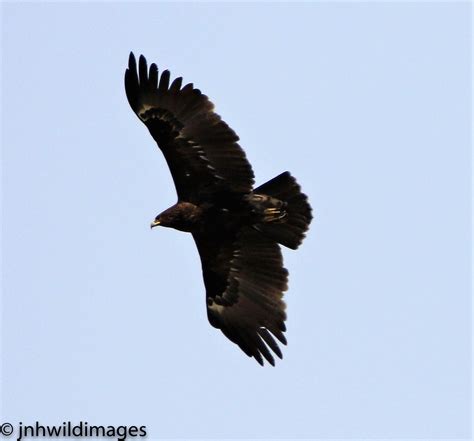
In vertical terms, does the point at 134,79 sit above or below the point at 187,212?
above

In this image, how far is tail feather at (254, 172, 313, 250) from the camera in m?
19.6

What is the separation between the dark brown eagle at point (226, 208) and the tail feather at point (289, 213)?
0.01 m

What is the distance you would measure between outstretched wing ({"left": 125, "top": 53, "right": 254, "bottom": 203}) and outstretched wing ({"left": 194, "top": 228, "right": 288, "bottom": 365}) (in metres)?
1.03

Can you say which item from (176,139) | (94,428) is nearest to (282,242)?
(176,139)

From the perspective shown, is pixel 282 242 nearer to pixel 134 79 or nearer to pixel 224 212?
pixel 224 212

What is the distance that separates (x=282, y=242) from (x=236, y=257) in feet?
2.61

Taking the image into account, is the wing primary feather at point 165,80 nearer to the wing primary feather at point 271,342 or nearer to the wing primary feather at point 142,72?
the wing primary feather at point 142,72

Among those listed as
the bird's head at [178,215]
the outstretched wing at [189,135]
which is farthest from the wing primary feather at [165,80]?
the bird's head at [178,215]

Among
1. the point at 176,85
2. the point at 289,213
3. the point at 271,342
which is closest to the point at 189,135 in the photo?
the point at 176,85

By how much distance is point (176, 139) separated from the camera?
Answer: 19422 millimetres

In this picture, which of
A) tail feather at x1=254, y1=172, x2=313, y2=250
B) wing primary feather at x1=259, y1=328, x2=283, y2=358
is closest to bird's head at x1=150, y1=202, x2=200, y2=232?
tail feather at x1=254, y1=172, x2=313, y2=250

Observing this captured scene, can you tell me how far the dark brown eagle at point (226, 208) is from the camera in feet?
63.0

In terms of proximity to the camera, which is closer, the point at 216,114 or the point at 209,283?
the point at 216,114

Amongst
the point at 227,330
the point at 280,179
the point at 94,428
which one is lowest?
the point at 94,428
